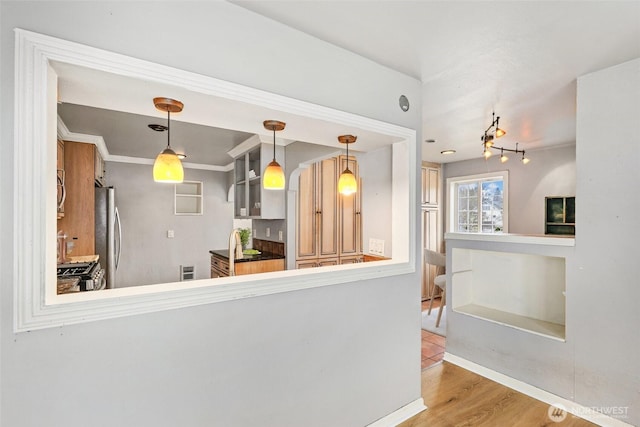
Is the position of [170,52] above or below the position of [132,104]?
above

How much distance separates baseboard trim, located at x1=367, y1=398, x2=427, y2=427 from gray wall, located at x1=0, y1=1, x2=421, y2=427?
53mm

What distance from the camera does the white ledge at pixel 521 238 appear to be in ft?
7.35

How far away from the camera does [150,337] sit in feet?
4.19

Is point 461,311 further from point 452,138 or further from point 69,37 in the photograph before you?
point 69,37

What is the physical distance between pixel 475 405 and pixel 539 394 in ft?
1.72

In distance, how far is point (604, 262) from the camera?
6.66ft

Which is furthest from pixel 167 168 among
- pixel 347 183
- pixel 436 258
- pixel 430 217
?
pixel 430 217

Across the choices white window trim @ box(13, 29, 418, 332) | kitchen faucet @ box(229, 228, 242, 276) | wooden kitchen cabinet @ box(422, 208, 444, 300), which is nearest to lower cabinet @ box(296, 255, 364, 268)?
kitchen faucet @ box(229, 228, 242, 276)

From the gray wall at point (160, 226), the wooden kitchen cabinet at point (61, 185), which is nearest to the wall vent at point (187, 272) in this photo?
the gray wall at point (160, 226)

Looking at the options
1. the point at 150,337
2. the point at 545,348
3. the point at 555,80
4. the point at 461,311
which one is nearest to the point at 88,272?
the point at 150,337

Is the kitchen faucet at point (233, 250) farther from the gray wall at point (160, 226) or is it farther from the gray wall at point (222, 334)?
the gray wall at point (160, 226)

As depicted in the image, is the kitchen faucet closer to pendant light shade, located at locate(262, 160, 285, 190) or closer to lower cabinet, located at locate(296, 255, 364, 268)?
lower cabinet, located at locate(296, 255, 364, 268)

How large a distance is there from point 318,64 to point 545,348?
2.58 metres

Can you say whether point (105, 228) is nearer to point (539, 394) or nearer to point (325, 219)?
point (325, 219)
